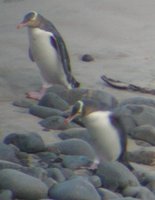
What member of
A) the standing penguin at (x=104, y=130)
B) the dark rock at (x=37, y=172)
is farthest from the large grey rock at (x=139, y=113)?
the dark rock at (x=37, y=172)

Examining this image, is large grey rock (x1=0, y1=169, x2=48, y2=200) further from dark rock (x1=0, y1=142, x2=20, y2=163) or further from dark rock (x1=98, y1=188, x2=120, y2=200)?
dark rock (x1=0, y1=142, x2=20, y2=163)

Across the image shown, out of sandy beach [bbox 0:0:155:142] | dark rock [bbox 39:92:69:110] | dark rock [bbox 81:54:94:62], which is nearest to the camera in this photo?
dark rock [bbox 39:92:69:110]

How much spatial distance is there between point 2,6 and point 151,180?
6710 millimetres

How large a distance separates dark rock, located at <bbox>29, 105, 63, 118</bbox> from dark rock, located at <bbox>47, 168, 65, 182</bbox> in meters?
1.73

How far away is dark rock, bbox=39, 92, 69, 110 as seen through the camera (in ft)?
27.7

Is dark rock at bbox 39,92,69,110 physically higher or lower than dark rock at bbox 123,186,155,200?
lower

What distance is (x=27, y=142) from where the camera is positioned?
22.8 ft

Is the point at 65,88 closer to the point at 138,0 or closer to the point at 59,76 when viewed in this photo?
the point at 59,76

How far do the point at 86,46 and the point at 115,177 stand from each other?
4773 mm

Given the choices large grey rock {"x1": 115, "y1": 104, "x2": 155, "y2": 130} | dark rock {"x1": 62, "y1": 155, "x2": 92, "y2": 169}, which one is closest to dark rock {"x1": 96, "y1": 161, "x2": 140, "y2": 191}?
dark rock {"x1": 62, "y1": 155, "x2": 92, "y2": 169}

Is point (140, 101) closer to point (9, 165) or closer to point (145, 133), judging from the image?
point (145, 133)

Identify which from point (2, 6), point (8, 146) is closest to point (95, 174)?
point (8, 146)

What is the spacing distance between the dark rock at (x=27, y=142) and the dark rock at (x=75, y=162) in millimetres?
235

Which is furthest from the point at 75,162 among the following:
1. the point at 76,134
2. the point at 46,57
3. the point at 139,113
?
the point at 46,57
